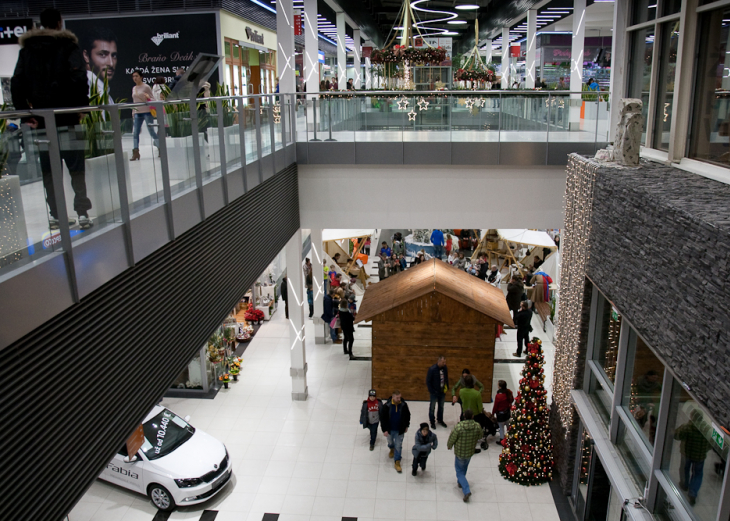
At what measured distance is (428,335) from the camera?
12.0 metres

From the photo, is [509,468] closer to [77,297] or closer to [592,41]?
[77,297]

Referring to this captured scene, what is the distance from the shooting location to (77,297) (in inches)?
151

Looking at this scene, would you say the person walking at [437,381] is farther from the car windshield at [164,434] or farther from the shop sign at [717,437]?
the shop sign at [717,437]

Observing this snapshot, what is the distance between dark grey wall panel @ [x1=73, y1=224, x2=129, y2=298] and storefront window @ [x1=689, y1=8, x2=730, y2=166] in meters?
5.66

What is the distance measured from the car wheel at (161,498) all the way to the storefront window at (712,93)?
8113 mm

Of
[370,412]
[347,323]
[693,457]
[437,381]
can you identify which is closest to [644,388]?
[693,457]

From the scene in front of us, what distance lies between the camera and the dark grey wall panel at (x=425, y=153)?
11688mm

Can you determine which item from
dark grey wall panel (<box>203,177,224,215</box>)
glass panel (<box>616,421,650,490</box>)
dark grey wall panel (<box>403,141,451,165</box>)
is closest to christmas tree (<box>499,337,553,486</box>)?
glass panel (<box>616,421,650,490</box>)

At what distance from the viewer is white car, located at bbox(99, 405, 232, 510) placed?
865cm

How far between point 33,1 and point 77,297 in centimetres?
1779

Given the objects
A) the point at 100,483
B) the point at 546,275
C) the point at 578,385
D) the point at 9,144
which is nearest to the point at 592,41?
the point at 546,275

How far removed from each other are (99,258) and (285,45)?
325 inches

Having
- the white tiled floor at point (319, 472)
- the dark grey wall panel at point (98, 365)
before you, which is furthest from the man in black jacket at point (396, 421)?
the dark grey wall panel at point (98, 365)

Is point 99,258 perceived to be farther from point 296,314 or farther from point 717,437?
point 296,314
